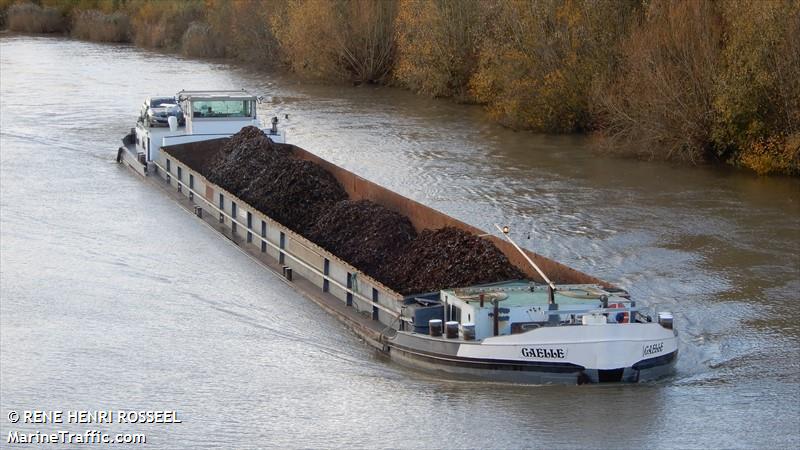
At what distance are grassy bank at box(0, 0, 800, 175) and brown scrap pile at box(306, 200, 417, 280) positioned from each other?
977 cm

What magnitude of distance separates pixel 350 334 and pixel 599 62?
14263mm

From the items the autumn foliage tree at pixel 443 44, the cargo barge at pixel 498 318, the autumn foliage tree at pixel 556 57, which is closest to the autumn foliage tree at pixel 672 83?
the autumn foliage tree at pixel 556 57

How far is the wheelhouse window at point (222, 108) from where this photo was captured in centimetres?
2131

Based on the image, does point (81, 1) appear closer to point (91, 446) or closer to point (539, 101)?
point (539, 101)

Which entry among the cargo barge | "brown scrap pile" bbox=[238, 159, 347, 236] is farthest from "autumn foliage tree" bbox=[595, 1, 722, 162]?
→ the cargo barge

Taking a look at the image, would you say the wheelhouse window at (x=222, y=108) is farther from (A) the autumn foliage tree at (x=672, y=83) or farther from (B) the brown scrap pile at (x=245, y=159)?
(A) the autumn foliage tree at (x=672, y=83)

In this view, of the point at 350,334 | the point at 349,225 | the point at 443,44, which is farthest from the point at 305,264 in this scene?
the point at 443,44

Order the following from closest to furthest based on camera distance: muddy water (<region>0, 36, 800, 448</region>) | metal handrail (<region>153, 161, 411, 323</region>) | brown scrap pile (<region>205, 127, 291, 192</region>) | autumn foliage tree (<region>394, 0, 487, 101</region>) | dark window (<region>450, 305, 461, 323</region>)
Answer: muddy water (<region>0, 36, 800, 448</region>)
dark window (<region>450, 305, 461, 323</region>)
metal handrail (<region>153, 161, 411, 323</region>)
brown scrap pile (<region>205, 127, 291, 192</region>)
autumn foliage tree (<region>394, 0, 487, 101</region>)

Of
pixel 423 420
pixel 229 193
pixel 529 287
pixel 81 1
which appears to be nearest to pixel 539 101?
pixel 229 193

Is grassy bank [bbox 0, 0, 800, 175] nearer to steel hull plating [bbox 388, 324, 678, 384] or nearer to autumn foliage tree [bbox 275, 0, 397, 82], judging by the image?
autumn foliage tree [bbox 275, 0, 397, 82]

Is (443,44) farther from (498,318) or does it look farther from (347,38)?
(498,318)

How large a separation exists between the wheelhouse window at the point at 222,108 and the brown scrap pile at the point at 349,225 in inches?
59.6

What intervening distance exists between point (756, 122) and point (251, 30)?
23.9 meters

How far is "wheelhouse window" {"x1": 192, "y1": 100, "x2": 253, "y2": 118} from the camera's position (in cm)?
2131
